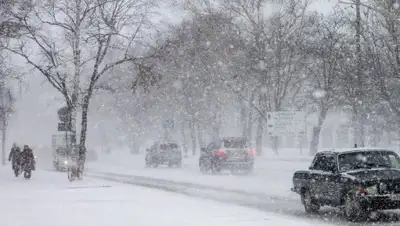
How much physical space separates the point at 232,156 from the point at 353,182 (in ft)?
58.2

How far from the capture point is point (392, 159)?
549 inches

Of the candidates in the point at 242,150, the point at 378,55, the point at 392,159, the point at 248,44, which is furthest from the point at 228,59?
the point at 392,159

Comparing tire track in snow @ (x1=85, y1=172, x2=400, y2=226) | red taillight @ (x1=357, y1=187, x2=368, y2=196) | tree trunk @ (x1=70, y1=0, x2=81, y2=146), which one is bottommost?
tire track in snow @ (x1=85, y1=172, x2=400, y2=226)

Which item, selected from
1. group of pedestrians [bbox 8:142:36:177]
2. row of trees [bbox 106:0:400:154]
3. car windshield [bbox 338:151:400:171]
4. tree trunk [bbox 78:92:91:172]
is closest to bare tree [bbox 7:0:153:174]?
tree trunk [bbox 78:92:91:172]

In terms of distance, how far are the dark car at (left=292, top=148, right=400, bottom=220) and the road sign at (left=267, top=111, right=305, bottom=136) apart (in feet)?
52.8

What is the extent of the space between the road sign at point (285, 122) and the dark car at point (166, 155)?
33.7 feet

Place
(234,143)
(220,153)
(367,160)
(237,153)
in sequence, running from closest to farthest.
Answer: (367,160) → (237,153) → (220,153) → (234,143)

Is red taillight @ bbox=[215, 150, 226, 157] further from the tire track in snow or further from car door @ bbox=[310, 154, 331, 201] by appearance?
car door @ bbox=[310, 154, 331, 201]

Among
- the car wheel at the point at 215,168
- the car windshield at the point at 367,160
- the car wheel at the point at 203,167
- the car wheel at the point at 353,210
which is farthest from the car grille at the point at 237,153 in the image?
the car wheel at the point at 353,210

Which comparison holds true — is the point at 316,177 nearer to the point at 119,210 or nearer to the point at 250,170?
the point at 119,210

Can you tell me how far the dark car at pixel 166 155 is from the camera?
133 ft

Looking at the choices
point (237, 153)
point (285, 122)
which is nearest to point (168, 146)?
point (237, 153)

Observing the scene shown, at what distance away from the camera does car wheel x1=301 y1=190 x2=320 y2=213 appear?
48.2 feet

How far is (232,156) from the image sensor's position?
3039 centimetres
